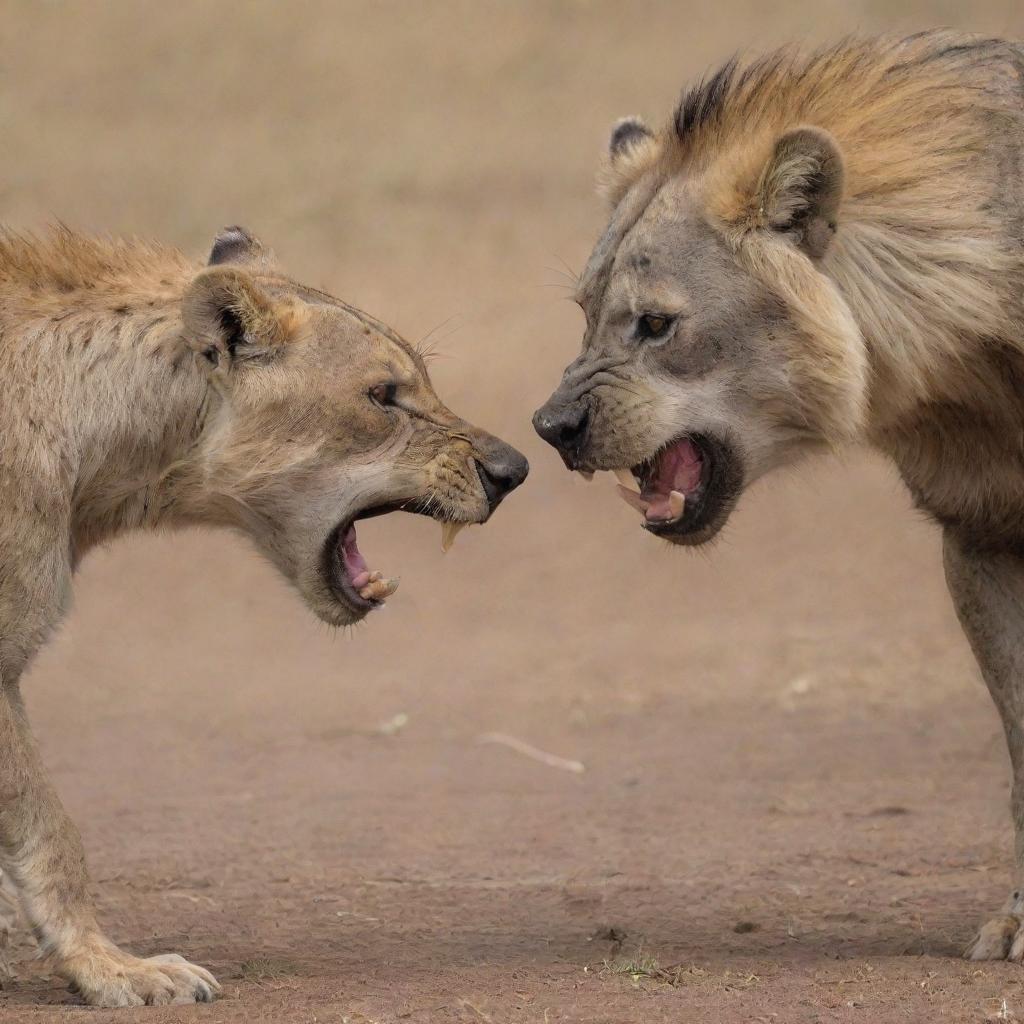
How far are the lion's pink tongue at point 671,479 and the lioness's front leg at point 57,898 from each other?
5.10 ft

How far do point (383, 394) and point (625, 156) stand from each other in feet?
3.22

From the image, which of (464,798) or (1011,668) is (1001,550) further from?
(464,798)

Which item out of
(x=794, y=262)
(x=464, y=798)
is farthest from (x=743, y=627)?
(x=794, y=262)

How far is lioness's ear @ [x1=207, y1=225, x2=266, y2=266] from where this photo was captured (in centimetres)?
496

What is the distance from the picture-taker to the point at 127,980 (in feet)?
13.3

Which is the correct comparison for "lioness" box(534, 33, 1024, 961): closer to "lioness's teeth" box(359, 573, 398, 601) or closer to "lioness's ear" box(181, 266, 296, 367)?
"lioness's teeth" box(359, 573, 398, 601)

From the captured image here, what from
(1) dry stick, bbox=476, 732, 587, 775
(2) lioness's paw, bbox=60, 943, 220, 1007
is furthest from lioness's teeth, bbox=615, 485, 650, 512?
(1) dry stick, bbox=476, 732, 587, 775

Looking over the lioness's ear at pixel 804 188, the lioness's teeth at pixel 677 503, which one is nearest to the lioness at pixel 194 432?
the lioness's teeth at pixel 677 503

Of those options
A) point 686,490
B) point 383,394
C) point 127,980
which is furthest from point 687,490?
point 127,980

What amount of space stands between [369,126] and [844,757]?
840 cm

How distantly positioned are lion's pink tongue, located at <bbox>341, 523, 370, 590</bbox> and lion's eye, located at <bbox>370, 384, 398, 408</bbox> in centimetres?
31

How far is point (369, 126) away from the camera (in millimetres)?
14977

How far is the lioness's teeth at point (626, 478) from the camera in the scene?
4602 millimetres

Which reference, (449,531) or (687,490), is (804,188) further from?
(449,531)
